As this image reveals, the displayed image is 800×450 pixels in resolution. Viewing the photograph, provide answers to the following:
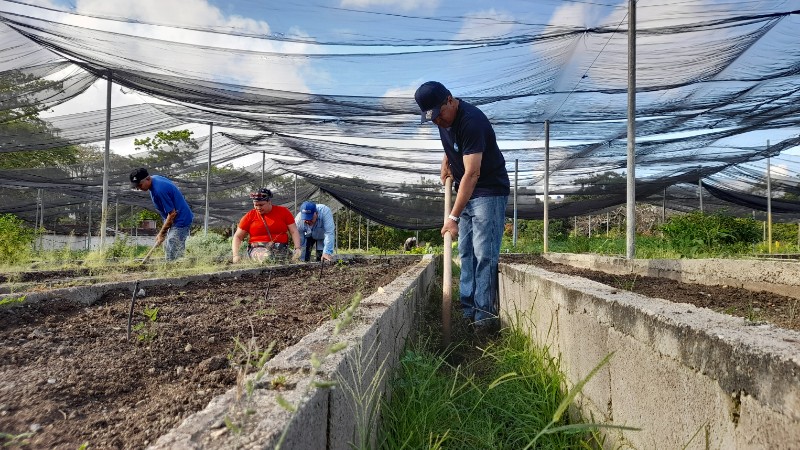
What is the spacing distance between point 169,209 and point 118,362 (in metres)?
4.92

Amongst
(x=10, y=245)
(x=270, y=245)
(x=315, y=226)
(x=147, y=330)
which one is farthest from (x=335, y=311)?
(x=315, y=226)

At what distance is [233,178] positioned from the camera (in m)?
14.7

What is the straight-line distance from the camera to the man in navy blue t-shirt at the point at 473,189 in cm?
353

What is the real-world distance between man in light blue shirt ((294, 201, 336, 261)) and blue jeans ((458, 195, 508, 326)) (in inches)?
133

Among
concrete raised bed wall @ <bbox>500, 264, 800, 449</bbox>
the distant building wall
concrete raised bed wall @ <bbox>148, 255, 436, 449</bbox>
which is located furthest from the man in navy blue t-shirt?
the distant building wall

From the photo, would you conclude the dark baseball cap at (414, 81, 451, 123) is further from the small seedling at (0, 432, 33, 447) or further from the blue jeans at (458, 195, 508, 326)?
the small seedling at (0, 432, 33, 447)

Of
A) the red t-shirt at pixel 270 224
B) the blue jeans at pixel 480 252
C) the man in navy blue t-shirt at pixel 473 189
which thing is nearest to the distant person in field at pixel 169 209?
the red t-shirt at pixel 270 224

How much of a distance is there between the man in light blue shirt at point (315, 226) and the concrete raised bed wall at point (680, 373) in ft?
17.5

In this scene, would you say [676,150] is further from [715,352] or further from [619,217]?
[619,217]

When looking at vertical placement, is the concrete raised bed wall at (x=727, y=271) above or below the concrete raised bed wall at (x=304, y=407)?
above

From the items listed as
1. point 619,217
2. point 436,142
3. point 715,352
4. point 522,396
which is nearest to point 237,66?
point 436,142

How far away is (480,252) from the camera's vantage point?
385 centimetres

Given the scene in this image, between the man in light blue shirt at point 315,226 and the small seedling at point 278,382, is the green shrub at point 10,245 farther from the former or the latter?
the small seedling at point 278,382

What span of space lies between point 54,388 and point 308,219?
648 centimetres
